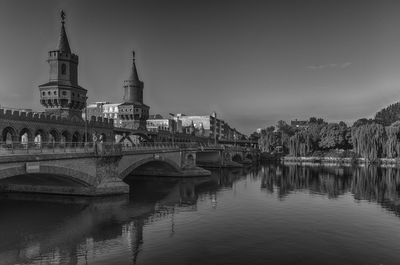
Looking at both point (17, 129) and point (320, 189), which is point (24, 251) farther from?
point (320, 189)

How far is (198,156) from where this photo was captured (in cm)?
12131

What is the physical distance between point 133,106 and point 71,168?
56241 millimetres

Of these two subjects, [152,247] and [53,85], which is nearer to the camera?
[152,247]

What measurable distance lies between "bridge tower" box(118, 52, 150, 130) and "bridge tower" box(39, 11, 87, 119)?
1090 inches

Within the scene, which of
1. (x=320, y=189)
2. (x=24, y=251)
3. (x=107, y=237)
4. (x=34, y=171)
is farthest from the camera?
(x=320, y=189)

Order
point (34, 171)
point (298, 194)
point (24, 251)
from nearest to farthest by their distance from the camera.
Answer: point (24, 251), point (34, 171), point (298, 194)

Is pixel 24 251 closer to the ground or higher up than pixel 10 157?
closer to the ground

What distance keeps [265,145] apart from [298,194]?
355 feet

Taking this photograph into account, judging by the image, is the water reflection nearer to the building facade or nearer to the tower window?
the building facade

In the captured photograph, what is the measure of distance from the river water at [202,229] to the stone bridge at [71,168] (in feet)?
5.97

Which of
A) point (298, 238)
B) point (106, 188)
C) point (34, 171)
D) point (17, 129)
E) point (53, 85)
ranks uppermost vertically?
point (53, 85)

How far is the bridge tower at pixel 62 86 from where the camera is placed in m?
67.4

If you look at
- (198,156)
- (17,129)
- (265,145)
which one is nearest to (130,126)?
(198,156)

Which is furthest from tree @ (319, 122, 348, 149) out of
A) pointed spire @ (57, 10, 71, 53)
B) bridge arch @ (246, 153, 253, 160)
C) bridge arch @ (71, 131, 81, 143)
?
pointed spire @ (57, 10, 71, 53)
